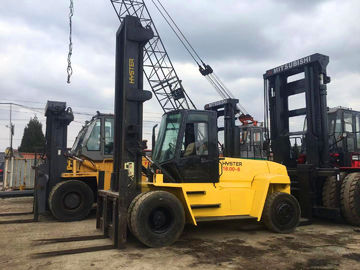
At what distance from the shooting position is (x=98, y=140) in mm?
10328

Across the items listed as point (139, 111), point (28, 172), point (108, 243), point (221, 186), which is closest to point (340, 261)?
point (221, 186)

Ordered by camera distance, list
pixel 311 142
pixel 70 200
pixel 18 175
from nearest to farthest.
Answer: pixel 311 142, pixel 70 200, pixel 18 175

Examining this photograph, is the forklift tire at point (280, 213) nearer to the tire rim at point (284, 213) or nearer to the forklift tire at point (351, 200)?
the tire rim at point (284, 213)

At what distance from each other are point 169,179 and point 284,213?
8.94 feet

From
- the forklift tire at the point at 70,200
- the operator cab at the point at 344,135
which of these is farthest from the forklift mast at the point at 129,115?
the operator cab at the point at 344,135

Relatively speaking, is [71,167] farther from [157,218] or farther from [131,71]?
[157,218]

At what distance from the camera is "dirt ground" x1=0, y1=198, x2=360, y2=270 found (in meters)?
5.05

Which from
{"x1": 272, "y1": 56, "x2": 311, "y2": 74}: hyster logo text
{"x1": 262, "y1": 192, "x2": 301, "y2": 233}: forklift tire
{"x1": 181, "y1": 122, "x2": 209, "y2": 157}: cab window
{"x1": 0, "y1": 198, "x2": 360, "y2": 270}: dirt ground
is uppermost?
{"x1": 272, "y1": 56, "x2": 311, "y2": 74}: hyster logo text

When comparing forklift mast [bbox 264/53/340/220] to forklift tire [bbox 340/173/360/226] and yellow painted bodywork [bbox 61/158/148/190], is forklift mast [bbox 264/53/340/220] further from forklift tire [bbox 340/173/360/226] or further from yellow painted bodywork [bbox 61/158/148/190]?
yellow painted bodywork [bbox 61/158/148/190]

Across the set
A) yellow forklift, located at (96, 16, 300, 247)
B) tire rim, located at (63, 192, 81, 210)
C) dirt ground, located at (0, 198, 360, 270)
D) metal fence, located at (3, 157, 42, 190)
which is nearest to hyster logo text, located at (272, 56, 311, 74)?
yellow forklift, located at (96, 16, 300, 247)

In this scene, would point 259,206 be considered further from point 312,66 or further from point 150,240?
point 312,66

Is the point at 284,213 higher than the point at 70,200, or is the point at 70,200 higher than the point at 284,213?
the point at 70,200

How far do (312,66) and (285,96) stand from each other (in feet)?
4.25

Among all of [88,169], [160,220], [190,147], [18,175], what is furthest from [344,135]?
[18,175]
